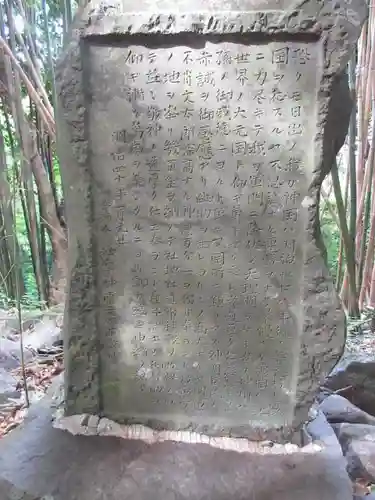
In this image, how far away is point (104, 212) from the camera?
1827 mm

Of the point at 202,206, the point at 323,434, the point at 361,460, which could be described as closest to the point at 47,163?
the point at 202,206

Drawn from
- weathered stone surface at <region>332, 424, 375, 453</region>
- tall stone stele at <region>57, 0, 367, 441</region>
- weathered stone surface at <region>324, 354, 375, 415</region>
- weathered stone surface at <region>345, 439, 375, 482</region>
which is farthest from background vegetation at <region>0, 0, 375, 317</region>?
weathered stone surface at <region>345, 439, 375, 482</region>

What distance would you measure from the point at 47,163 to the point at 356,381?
251 cm

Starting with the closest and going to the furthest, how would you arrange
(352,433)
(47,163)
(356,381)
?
(352,433), (356,381), (47,163)

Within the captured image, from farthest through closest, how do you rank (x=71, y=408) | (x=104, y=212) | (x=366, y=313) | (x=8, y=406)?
Answer: (x=366, y=313), (x=8, y=406), (x=71, y=408), (x=104, y=212)

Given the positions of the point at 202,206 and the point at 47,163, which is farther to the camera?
the point at 47,163

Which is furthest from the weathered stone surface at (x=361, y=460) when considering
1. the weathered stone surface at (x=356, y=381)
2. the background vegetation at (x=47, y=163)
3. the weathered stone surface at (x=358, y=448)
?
the background vegetation at (x=47, y=163)

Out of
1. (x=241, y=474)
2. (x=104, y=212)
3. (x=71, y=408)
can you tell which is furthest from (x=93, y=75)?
(x=241, y=474)

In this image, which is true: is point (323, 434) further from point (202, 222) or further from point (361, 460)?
point (202, 222)

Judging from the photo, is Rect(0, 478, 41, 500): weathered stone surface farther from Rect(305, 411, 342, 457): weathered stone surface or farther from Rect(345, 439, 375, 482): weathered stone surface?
Rect(345, 439, 375, 482): weathered stone surface

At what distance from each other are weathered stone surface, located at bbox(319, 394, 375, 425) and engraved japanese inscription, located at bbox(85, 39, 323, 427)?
20.4 inches

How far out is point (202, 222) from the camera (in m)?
1.80

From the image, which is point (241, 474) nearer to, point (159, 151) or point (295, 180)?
point (295, 180)

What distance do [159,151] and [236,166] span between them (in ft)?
0.87
